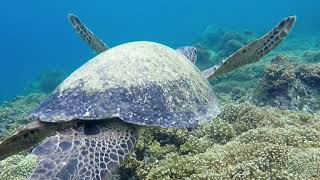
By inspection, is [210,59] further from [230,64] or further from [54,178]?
[54,178]

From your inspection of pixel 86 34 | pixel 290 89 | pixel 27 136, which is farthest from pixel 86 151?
pixel 290 89

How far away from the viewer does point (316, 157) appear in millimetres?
3477

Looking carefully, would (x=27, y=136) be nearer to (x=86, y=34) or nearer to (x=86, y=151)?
(x=86, y=151)

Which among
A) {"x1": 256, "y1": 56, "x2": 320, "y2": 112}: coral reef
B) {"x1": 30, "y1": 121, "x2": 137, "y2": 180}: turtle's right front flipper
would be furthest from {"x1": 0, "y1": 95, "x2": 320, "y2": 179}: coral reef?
{"x1": 256, "y1": 56, "x2": 320, "y2": 112}: coral reef

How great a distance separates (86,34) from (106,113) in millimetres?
4092

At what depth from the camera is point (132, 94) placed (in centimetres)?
→ 397

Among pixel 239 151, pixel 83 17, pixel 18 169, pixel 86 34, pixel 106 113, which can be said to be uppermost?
pixel 83 17

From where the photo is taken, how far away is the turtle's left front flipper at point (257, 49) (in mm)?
5479

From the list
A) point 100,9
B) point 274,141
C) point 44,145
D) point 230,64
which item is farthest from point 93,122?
point 100,9

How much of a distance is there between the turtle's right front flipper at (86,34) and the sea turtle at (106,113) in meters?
2.81

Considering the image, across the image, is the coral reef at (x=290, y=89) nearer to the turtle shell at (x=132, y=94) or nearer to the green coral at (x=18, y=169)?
the turtle shell at (x=132, y=94)

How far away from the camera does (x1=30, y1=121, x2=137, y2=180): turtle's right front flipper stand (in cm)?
321

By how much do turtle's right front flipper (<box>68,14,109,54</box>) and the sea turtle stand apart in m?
2.81

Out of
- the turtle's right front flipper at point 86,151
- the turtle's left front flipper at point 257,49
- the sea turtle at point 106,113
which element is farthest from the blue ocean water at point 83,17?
the turtle's right front flipper at point 86,151
